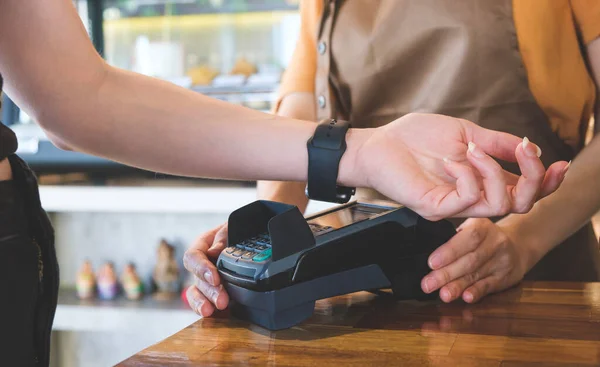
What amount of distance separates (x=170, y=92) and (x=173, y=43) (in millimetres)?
1984

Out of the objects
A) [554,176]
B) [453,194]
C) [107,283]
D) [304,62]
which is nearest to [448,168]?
[453,194]

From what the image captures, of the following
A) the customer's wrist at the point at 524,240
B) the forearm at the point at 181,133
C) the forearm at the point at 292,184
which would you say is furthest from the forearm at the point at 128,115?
the forearm at the point at 292,184

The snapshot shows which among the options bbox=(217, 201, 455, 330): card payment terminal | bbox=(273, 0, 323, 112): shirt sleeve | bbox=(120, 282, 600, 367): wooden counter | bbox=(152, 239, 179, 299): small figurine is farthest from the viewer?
bbox=(152, 239, 179, 299): small figurine

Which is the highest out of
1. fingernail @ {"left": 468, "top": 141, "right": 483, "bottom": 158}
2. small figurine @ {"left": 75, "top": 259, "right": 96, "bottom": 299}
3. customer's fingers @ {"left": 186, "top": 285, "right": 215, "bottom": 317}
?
fingernail @ {"left": 468, "top": 141, "right": 483, "bottom": 158}

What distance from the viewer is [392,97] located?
51.8 inches

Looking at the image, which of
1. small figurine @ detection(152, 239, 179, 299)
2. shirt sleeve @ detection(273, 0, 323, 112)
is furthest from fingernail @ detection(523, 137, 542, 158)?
small figurine @ detection(152, 239, 179, 299)

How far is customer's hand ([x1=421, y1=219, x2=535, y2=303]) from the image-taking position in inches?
35.5

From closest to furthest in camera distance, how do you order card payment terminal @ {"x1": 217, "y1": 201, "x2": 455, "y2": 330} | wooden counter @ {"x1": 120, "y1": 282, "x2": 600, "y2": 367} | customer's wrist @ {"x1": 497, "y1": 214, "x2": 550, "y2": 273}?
wooden counter @ {"x1": 120, "y1": 282, "x2": 600, "y2": 367} → card payment terminal @ {"x1": 217, "y1": 201, "x2": 455, "y2": 330} → customer's wrist @ {"x1": 497, "y1": 214, "x2": 550, "y2": 273}

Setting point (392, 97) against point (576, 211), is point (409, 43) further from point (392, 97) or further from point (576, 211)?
point (576, 211)

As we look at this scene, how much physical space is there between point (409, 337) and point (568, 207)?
0.50 meters

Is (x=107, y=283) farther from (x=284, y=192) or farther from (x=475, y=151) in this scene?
(x=475, y=151)

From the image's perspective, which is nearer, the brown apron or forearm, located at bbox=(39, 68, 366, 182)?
forearm, located at bbox=(39, 68, 366, 182)

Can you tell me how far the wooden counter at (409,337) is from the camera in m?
0.69

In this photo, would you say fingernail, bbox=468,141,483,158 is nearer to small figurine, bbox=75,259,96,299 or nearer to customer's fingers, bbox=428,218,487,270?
customer's fingers, bbox=428,218,487,270
